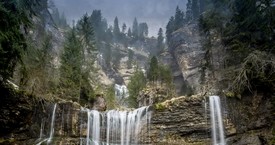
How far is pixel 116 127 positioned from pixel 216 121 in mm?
8420

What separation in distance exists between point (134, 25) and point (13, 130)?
392ft

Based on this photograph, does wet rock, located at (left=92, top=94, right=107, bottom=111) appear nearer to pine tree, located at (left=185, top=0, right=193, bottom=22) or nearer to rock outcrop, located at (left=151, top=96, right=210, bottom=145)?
rock outcrop, located at (left=151, top=96, right=210, bottom=145)

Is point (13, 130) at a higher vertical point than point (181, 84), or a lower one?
lower

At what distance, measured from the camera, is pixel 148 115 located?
2425 centimetres

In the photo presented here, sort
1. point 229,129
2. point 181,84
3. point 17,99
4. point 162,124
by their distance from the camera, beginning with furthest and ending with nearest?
point 181,84 → point 162,124 → point 229,129 → point 17,99

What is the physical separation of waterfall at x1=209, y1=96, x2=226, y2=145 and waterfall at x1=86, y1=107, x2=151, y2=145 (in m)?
5.18

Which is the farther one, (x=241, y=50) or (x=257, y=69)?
(x=241, y=50)

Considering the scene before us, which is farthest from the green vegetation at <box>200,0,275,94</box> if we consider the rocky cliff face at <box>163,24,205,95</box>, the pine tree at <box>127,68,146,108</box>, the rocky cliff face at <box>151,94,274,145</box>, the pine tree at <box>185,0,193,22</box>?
the pine tree at <box>185,0,193,22</box>

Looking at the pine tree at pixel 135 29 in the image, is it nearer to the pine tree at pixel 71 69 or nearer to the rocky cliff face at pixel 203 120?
the pine tree at pixel 71 69

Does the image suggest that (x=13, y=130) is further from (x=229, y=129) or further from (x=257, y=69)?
(x=257, y=69)

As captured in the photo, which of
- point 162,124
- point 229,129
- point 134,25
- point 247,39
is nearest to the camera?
point 229,129

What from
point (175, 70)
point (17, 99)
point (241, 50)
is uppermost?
point (175, 70)

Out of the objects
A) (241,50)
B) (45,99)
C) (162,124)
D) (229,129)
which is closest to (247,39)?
(241,50)

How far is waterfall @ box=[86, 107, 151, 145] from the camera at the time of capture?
24.2 m
